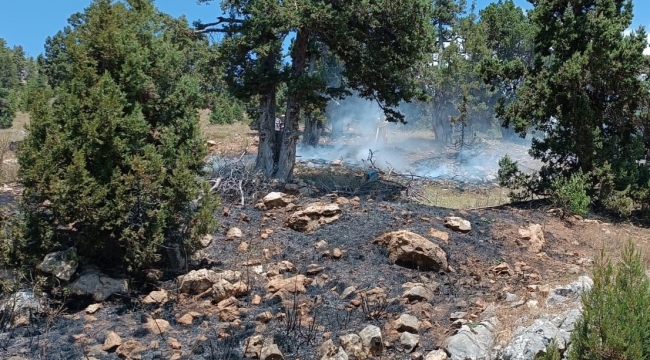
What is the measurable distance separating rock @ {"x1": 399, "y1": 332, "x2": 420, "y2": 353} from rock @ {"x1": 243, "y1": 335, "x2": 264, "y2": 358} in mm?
1160

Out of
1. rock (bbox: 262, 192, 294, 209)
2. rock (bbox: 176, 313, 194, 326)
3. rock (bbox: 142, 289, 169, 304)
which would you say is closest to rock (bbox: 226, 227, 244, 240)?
rock (bbox: 262, 192, 294, 209)

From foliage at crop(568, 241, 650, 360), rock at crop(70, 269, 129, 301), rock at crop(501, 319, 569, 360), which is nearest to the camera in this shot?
foliage at crop(568, 241, 650, 360)

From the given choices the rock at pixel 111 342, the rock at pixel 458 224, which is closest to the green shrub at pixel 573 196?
the rock at pixel 458 224

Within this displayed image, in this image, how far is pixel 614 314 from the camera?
3.65m

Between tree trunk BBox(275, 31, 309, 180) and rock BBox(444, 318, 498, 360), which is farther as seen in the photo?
tree trunk BBox(275, 31, 309, 180)

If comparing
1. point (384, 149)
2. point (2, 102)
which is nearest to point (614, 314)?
point (384, 149)

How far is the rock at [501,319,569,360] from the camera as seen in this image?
4211 millimetres

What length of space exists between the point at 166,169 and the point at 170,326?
1502 mm

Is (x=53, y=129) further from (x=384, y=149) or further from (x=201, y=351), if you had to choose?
(x=384, y=149)

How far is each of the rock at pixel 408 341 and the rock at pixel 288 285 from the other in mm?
1286

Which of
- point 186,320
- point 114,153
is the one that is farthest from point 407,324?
point 114,153

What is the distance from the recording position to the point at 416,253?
6133mm

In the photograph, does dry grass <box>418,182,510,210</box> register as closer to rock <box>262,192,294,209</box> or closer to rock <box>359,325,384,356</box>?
rock <box>262,192,294,209</box>

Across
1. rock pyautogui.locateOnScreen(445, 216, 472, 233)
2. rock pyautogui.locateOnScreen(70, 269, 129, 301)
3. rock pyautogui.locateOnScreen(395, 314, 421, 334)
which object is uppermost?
rock pyautogui.locateOnScreen(445, 216, 472, 233)
